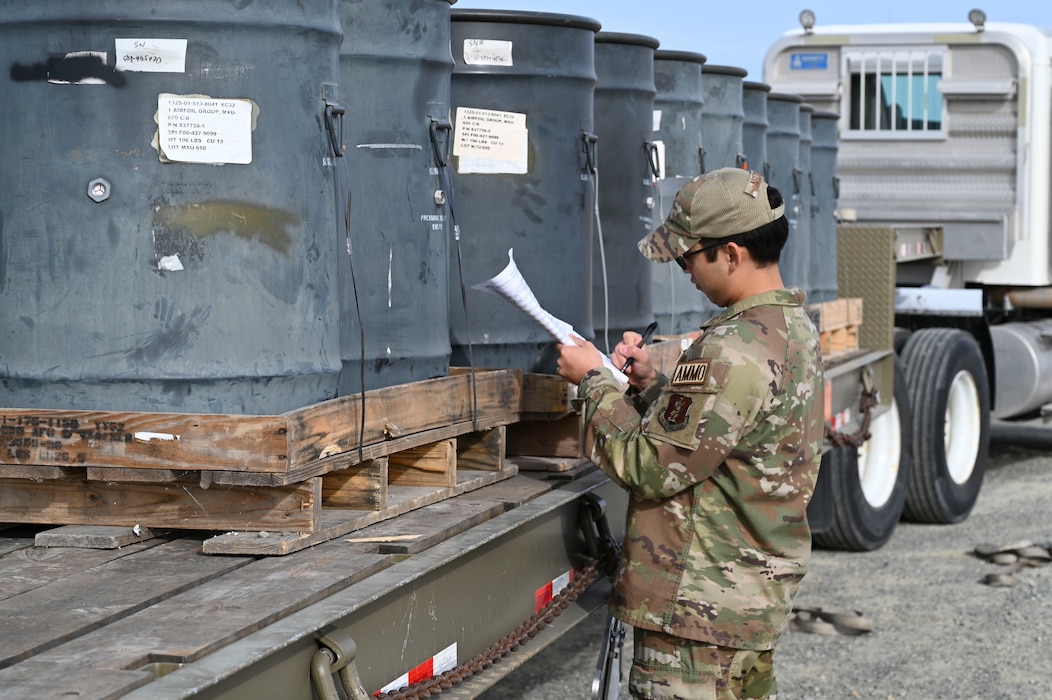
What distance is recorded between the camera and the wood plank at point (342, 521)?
2877 millimetres

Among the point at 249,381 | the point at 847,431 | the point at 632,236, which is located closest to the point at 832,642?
the point at 847,431

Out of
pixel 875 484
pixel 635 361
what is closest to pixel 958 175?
pixel 875 484

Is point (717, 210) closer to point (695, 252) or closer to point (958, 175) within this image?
point (695, 252)

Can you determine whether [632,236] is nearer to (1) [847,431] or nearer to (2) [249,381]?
(2) [249,381]

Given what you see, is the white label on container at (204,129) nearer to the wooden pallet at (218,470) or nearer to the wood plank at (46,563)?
the wooden pallet at (218,470)

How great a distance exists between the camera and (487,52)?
399 centimetres

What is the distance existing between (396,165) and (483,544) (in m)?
0.96

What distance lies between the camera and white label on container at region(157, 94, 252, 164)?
285 centimetres

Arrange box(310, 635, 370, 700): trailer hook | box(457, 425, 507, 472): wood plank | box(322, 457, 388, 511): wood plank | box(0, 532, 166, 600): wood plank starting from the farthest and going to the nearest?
box(457, 425, 507, 472): wood plank → box(322, 457, 388, 511): wood plank → box(0, 532, 166, 600): wood plank → box(310, 635, 370, 700): trailer hook

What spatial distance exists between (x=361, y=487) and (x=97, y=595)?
0.79 meters

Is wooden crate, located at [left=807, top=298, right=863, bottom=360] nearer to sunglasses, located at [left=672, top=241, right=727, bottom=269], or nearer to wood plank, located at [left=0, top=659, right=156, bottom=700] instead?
sunglasses, located at [left=672, top=241, right=727, bottom=269]

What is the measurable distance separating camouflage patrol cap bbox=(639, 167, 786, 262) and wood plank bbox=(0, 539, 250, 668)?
3.76 feet

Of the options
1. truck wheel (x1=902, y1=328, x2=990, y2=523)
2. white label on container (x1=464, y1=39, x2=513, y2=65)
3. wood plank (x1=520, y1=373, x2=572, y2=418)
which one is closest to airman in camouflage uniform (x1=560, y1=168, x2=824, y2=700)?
wood plank (x1=520, y1=373, x2=572, y2=418)

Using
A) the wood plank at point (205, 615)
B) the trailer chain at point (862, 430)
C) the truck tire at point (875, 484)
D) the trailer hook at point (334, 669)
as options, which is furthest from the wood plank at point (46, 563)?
the truck tire at point (875, 484)
